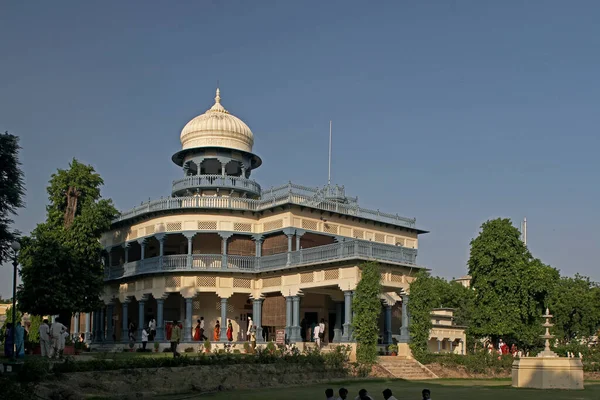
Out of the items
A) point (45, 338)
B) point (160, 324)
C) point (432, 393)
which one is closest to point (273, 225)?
point (160, 324)

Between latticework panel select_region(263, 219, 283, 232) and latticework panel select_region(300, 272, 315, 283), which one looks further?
latticework panel select_region(263, 219, 283, 232)

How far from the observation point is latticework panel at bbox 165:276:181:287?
1756 inches

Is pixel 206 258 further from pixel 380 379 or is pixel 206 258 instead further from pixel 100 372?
pixel 100 372

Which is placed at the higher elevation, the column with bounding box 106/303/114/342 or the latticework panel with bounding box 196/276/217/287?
the latticework panel with bounding box 196/276/217/287

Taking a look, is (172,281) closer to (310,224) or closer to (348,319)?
(310,224)

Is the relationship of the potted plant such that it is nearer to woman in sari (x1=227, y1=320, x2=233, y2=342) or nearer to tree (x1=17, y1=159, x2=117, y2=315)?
woman in sari (x1=227, y1=320, x2=233, y2=342)

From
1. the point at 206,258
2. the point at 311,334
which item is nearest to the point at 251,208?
the point at 206,258

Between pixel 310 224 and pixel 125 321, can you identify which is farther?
pixel 125 321

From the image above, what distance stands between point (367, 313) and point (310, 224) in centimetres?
1035

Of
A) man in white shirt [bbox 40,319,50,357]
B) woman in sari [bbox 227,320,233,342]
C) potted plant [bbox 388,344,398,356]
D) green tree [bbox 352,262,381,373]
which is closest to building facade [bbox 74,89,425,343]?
woman in sari [bbox 227,320,233,342]

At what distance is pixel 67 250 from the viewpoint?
38.3m

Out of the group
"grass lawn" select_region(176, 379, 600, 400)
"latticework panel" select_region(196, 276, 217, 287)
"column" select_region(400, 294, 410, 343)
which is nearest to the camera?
"grass lawn" select_region(176, 379, 600, 400)

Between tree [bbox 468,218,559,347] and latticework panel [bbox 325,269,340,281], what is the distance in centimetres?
1177

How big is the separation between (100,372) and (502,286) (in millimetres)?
28119
